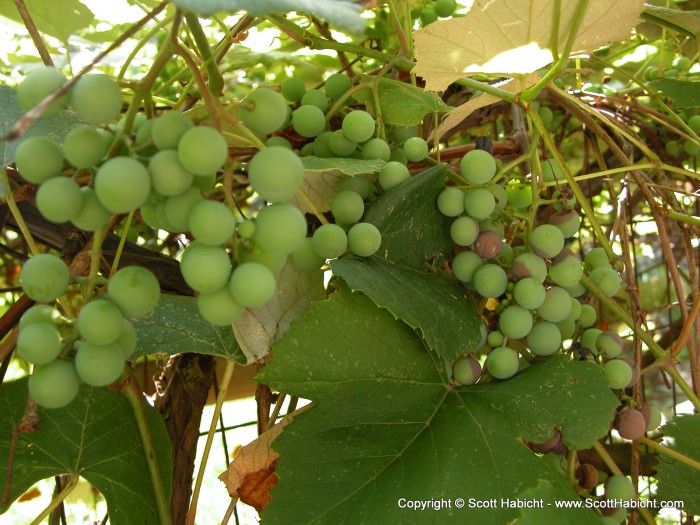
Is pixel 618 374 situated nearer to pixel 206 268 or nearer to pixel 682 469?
pixel 682 469

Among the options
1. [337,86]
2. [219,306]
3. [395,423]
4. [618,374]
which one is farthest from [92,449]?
[618,374]

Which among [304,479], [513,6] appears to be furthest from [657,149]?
[304,479]

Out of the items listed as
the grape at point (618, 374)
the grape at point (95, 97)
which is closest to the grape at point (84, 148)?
the grape at point (95, 97)

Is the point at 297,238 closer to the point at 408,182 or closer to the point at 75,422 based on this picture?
the point at 408,182

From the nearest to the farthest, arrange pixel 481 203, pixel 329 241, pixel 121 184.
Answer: pixel 121 184 < pixel 329 241 < pixel 481 203

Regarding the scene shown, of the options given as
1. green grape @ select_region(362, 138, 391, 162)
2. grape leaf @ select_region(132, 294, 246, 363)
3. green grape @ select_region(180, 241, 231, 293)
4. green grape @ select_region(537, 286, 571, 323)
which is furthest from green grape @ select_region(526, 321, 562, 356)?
green grape @ select_region(180, 241, 231, 293)

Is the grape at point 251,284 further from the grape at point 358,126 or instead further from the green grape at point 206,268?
the grape at point 358,126
